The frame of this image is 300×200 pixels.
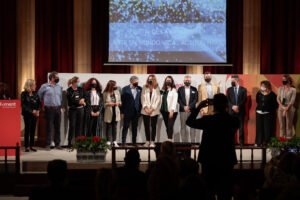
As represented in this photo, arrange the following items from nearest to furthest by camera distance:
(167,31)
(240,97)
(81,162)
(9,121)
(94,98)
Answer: (81,162), (9,121), (94,98), (240,97), (167,31)

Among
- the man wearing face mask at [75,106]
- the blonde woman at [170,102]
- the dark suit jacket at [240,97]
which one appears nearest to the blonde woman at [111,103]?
the man wearing face mask at [75,106]

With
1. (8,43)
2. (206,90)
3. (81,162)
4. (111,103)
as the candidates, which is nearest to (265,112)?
(206,90)

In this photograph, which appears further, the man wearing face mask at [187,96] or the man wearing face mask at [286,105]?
the man wearing face mask at [286,105]

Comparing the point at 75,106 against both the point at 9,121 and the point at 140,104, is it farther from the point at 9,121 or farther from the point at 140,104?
the point at 9,121

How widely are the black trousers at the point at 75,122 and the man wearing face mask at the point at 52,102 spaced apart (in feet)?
0.80

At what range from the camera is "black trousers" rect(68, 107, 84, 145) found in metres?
11.5

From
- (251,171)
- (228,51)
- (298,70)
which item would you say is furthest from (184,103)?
(251,171)

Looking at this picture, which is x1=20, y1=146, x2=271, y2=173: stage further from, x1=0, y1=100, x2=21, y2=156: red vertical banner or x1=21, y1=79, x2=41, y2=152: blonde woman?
x1=21, y1=79, x2=41, y2=152: blonde woman

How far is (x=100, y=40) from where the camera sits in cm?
1315

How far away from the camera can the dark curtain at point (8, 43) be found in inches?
507

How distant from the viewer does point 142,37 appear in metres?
12.9

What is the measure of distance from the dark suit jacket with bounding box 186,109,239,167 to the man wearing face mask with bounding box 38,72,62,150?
6385mm

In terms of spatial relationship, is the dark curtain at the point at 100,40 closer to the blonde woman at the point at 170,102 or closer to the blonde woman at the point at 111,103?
the blonde woman at the point at 111,103

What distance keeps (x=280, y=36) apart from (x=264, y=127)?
243 cm
